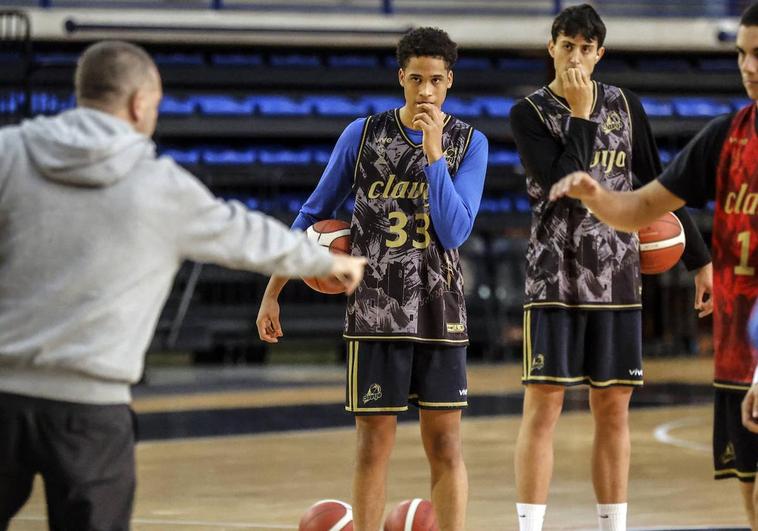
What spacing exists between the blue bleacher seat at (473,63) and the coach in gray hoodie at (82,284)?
16191 mm

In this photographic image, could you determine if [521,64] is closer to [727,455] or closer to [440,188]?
[440,188]

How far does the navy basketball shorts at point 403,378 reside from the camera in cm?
435

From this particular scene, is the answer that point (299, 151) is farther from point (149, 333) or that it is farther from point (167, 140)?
point (149, 333)

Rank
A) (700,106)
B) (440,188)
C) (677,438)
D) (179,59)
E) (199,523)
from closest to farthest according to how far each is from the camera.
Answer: (440,188), (199,523), (677,438), (179,59), (700,106)

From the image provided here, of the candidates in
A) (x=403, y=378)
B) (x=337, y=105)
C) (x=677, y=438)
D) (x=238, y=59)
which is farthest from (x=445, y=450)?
(x=238, y=59)

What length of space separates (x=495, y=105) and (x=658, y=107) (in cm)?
238

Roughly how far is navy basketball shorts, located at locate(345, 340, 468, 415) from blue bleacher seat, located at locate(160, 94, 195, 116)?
45.9 ft

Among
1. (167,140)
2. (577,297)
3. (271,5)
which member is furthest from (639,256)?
(167,140)

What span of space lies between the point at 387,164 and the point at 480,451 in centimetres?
421

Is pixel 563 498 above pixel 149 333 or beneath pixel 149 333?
beneath

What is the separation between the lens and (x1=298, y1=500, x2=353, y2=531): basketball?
470cm

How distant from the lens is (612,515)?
465 centimetres

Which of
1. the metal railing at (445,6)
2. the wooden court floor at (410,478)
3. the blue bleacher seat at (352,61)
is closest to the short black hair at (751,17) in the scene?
the wooden court floor at (410,478)

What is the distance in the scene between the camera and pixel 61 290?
2.86 metres
